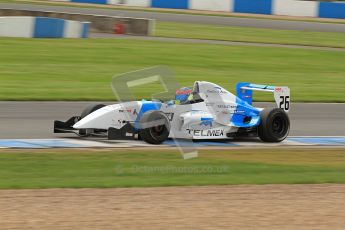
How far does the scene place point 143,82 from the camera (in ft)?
66.2

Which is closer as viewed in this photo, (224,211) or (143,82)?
(224,211)

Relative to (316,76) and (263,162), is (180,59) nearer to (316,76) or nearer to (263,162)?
(316,76)

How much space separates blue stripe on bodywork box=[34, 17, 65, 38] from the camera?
90.0 feet

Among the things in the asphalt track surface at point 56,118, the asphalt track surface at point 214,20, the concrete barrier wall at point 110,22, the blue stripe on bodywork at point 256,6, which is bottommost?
the asphalt track surface at point 56,118

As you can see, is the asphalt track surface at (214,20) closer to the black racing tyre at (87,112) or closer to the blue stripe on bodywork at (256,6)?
the blue stripe on bodywork at (256,6)

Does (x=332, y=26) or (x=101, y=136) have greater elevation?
(x=332, y=26)

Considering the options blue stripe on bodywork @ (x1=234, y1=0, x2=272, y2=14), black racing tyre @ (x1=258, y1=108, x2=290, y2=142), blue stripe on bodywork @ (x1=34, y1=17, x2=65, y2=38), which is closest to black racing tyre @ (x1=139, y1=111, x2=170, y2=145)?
black racing tyre @ (x1=258, y1=108, x2=290, y2=142)

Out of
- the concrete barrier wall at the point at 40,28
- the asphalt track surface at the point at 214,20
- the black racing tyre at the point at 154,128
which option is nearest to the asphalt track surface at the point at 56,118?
the black racing tyre at the point at 154,128

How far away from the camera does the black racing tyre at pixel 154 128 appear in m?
12.4

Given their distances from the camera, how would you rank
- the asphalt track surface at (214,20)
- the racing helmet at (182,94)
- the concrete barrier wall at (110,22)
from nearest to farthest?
the racing helmet at (182,94), the concrete barrier wall at (110,22), the asphalt track surface at (214,20)

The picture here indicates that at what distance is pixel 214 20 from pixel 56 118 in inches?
1072

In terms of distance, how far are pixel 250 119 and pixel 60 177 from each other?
4382 mm

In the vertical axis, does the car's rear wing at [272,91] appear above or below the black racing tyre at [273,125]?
above

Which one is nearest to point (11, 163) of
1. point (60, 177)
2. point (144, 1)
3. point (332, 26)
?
point (60, 177)
